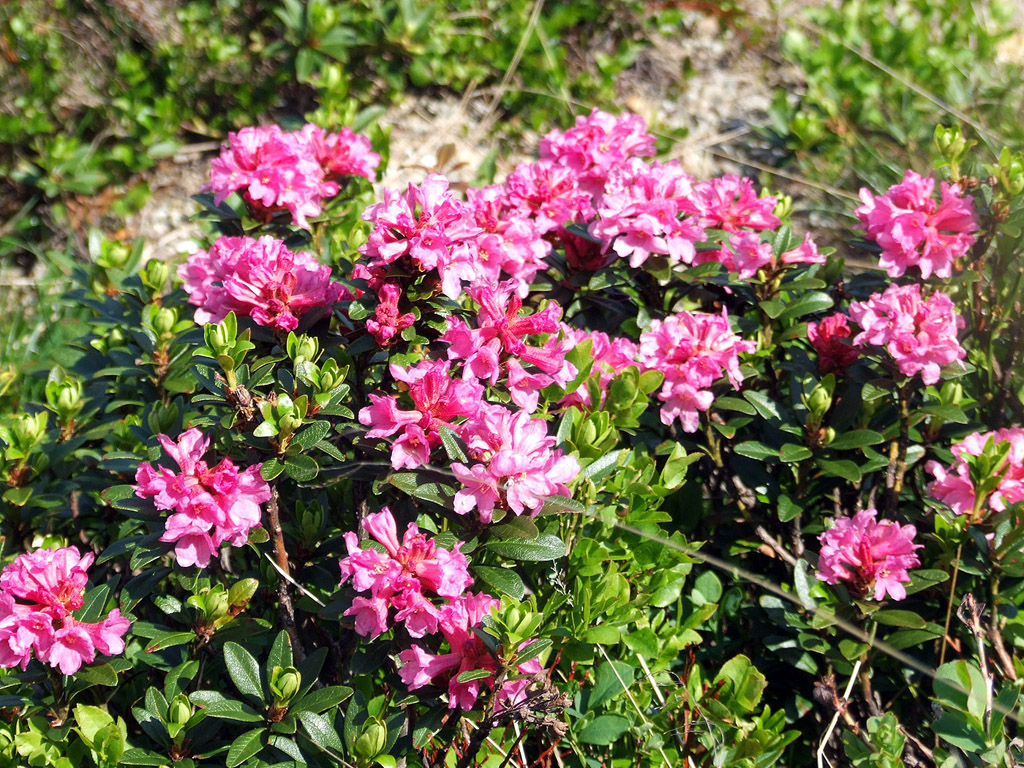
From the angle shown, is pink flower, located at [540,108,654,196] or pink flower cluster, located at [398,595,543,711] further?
pink flower, located at [540,108,654,196]

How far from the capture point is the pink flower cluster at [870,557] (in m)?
1.94

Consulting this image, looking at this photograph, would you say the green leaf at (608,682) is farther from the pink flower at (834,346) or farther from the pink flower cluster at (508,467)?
the pink flower at (834,346)

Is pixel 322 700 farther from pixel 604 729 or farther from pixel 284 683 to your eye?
pixel 604 729

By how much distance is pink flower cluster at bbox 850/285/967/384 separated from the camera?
1990mm

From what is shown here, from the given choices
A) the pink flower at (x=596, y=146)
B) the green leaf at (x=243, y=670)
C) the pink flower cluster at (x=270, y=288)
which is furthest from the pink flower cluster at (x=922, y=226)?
the green leaf at (x=243, y=670)

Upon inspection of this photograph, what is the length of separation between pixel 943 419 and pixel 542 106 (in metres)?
2.94

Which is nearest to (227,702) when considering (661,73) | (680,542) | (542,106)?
(680,542)

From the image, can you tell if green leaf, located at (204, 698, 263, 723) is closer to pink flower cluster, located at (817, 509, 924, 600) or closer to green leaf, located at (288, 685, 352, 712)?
green leaf, located at (288, 685, 352, 712)

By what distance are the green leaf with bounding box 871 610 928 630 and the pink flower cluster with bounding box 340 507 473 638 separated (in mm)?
947

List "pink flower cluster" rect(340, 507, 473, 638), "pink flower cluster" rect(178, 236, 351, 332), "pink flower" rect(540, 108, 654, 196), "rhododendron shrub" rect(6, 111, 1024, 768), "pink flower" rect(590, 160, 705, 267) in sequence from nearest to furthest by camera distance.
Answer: "pink flower cluster" rect(340, 507, 473, 638)
"rhododendron shrub" rect(6, 111, 1024, 768)
"pink flower cluster" rect(178, 236, 351, 332)
"pink flower" rect(590, 160, 705, 267)
"pink flower" rect(540, 108, 654, 196)

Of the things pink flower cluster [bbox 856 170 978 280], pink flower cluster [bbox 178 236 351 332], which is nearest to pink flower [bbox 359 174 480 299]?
pink flower cluster [bbox 178 236 351 332]

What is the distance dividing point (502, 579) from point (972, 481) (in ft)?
3.55

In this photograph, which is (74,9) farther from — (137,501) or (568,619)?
(568,619)

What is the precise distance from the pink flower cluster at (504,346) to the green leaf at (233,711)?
2.42ft
